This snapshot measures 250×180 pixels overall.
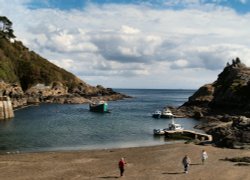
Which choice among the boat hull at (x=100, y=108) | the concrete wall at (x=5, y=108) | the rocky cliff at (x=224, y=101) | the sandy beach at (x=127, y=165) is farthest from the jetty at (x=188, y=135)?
the boat hull at (x=100, y=108)

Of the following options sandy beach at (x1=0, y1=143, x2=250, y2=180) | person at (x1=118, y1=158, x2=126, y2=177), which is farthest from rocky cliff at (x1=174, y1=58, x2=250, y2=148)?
person at (x1=118, y1=158, x2=126, y2=177)

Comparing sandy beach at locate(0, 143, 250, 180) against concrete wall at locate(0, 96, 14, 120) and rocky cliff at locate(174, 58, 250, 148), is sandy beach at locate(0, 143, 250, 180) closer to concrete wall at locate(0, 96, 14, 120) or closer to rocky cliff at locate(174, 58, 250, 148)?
rocky cliff at locate(174, 58, 250, 148)

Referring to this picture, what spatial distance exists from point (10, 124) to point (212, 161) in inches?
2408

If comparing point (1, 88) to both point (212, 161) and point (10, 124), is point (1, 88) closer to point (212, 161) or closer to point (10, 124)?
point (10, 124)

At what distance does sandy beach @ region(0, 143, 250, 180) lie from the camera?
42562 mm

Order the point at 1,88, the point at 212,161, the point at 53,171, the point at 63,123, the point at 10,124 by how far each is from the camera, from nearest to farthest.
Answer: the point at 53,171 → the point at 212,161 → the point at 10,124 → the point at 63,123 → the point at 1,88

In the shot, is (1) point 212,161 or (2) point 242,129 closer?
(1) point 212,161

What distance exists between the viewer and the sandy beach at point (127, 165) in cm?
4256

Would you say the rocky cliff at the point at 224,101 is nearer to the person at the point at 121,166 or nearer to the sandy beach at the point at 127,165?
the sandy beach at the point at 127,165

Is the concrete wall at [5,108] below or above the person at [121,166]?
above

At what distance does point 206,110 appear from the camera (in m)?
132

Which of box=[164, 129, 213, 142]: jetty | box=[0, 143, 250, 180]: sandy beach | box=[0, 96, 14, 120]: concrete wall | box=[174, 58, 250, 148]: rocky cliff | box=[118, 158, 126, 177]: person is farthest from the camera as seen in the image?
box=[0, 96, 14, 120]: concrete wall

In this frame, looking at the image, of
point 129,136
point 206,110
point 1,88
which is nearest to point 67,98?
point 1,88

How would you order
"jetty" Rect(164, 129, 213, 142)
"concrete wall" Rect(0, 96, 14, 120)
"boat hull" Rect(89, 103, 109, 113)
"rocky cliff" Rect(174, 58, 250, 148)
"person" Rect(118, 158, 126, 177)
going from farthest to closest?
"boat hull" Rect(89, 103, 109, 113), "concrete wall" Rect(0, 96, 14, 120), "rocky cliff" Rect(174, 58, 250, 148), "jetty" Rect(164, 129, 213, 142), "person" Rect(118, 158, 126, 177)
